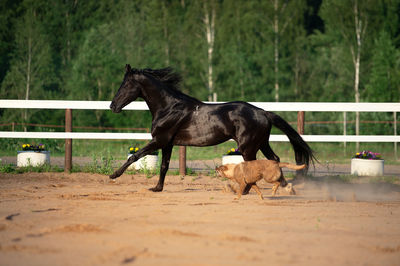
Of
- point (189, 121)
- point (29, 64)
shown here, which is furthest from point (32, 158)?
point (29, 64)

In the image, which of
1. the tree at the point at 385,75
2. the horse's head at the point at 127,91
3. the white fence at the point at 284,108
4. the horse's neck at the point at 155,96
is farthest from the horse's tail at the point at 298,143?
the tree at the point at 385,75

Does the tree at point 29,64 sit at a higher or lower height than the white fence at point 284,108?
higher

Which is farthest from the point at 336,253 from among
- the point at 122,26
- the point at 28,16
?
the point at 122,26

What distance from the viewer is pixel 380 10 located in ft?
94.7

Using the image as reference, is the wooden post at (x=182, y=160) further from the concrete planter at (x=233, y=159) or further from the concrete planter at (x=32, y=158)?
the concrete planter at (x=32, y=158)

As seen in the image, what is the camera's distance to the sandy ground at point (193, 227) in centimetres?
439

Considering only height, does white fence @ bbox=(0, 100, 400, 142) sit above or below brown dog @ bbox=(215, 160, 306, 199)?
above

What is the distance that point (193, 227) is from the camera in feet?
18.0

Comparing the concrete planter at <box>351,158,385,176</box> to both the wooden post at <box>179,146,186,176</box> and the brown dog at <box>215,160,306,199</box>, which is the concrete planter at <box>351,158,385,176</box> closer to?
the wooden post at <box>179,146,186,176</box>

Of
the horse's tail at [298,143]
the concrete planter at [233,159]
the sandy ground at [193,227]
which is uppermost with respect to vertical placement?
the horse's tail at [298,143]

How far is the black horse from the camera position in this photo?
8.07m

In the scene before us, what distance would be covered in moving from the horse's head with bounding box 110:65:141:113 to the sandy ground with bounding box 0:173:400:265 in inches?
56.8

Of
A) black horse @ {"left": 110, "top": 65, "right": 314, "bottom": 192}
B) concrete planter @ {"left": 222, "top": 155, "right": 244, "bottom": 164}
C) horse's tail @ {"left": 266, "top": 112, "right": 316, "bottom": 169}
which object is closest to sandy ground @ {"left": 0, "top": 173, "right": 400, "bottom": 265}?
horse's tail @ {"left": 266, "top": 112, "right": 316, "bottom": 169}

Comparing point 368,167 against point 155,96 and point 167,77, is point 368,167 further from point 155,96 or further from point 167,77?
point 155,96
